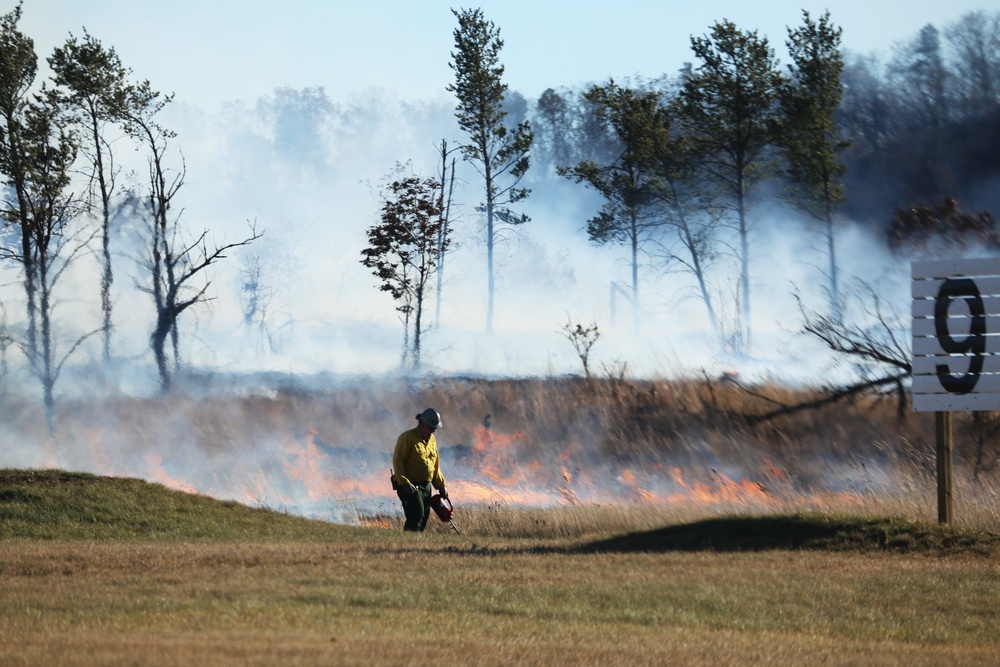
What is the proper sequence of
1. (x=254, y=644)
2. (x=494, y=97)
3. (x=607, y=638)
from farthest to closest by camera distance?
(x=494, y=97) → (x=607, y=638) → (x=254, y=644)

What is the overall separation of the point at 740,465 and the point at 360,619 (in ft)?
68.7

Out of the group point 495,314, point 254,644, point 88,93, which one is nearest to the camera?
point 254,644

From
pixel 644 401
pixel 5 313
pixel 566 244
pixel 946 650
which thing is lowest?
pixel 946 650

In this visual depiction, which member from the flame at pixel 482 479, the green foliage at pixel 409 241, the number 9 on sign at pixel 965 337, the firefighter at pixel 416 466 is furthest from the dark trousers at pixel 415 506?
the green foliage at pixel 409 241

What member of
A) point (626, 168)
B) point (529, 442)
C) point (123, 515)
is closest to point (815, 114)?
point (626, 168)

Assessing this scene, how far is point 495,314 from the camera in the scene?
4638 cm

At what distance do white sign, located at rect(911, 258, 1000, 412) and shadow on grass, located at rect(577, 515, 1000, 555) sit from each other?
212 cm

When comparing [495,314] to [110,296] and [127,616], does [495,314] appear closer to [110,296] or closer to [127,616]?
[110,296]

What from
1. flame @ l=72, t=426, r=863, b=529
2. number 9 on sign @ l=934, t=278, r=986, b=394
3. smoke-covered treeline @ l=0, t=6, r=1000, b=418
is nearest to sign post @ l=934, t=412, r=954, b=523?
number 9 on sign @ l=934, t=278, r=986, b=394

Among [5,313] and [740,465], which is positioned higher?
[5,313]

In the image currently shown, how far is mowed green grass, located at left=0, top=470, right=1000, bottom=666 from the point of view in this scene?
905 cm

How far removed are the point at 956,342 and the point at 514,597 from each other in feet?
28.8

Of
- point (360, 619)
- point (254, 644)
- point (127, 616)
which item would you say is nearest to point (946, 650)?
point (360, 619)

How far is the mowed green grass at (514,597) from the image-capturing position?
9047 millimetres
